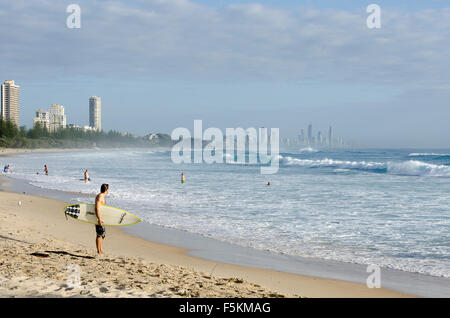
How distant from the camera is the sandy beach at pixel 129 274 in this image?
630 centimetres

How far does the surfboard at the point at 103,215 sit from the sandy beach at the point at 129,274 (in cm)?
66

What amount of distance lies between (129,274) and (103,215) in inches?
146

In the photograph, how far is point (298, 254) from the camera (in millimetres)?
10250

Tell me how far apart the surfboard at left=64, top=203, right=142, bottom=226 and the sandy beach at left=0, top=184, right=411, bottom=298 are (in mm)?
661

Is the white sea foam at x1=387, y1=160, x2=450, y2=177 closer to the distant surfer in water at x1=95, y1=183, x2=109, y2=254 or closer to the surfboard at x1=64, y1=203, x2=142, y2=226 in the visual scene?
the surfboard at x1=64, y1=203, x2=142, y2=226

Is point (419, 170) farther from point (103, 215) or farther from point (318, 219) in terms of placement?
point (103, 215)

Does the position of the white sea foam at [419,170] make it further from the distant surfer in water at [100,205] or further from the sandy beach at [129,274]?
the distant surfer in water at [100,205]

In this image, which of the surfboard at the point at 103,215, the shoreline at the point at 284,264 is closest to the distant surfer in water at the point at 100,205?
the surfboard at the point at 103,215

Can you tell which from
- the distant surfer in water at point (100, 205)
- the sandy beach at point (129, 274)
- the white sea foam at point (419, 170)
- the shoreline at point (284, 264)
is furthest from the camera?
the white sea foam at point (419, 170)

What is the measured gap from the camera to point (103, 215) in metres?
10.6

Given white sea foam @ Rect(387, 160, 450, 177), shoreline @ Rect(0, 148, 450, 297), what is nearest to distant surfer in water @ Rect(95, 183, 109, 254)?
shoreline @ Rect(0, 148, 450, 297)
